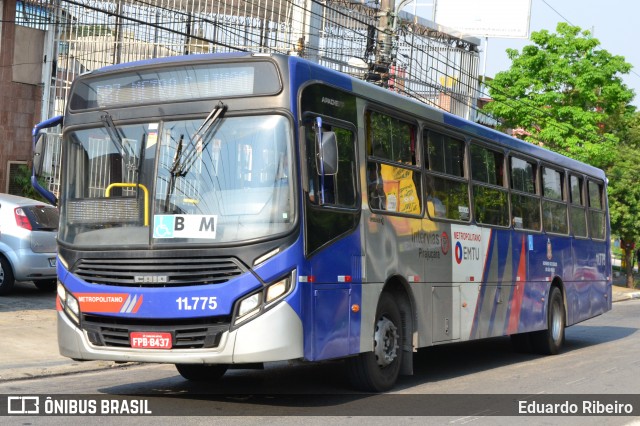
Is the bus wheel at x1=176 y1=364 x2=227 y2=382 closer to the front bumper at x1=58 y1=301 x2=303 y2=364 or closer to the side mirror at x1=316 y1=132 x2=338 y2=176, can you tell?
the front bumper at x1=58 y1=301 x2=303 y2=364

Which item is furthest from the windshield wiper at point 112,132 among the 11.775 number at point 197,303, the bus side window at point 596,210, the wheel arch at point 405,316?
the bus side window at point 596,210

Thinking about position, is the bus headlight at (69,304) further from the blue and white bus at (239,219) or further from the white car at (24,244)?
the white car at (24,244)

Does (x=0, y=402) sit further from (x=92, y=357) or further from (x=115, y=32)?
(x=115, y=32)

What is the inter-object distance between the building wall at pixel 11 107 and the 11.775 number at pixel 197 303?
60.0 feet

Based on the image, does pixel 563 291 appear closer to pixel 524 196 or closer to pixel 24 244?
pixel 524 196

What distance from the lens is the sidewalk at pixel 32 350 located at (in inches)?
459

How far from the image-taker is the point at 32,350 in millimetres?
13023

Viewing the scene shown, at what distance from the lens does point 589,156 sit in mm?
42812

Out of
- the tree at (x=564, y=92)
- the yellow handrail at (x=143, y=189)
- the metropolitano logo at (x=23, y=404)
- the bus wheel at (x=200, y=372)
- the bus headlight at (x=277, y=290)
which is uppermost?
the tree at (x=564, y=92)

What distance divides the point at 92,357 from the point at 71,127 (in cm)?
230

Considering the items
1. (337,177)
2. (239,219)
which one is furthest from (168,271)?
(337,177)

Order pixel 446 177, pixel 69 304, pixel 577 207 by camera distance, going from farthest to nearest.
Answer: pixel 577 207 < pixel 446 177 < pixel 69 304

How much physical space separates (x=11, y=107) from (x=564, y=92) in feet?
86.9

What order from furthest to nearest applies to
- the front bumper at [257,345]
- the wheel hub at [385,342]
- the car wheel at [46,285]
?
the car wheel at [46,285] < the wheel hub at [385,342] < the front bumper at [257,345]
